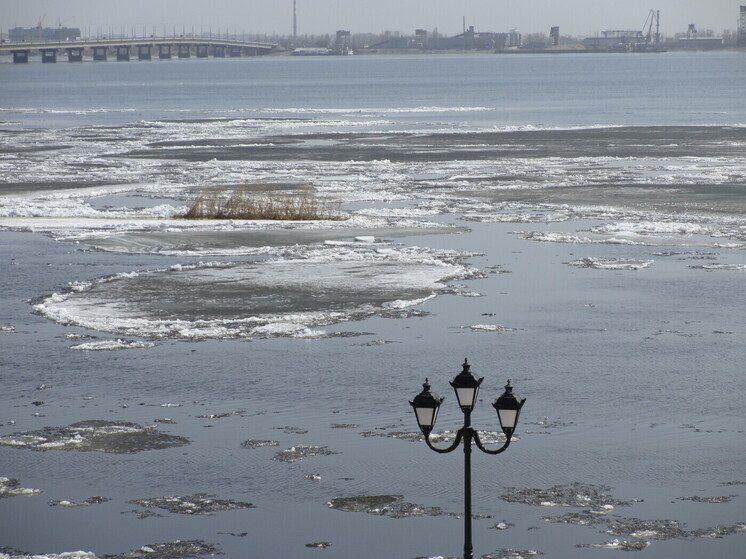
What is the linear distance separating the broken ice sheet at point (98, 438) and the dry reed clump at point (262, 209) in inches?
722

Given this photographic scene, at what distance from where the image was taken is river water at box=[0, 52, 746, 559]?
12.3 m

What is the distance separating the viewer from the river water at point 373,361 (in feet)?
40.3

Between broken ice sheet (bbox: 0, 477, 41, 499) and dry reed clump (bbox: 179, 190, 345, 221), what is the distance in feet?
66.4

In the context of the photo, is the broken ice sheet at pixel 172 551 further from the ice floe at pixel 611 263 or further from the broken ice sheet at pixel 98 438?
the ice floe at pixel 611 263

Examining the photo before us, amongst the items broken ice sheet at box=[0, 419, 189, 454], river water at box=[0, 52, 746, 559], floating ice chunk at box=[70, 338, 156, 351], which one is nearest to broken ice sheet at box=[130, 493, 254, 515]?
river water at box=[0, 52, 746, 559]

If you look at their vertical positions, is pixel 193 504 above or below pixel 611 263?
below

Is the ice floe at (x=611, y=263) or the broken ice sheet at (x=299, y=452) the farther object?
the ice floe at (x=611, y=263)

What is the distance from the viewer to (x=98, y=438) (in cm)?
1470

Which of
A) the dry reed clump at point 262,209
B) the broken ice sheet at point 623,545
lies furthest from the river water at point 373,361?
the dry reed clump at point 262,209

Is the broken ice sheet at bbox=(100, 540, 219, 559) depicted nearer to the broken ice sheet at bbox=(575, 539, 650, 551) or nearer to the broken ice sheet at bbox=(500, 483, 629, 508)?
the broken ice sheet at bbox=(500, 483, 629, 508)

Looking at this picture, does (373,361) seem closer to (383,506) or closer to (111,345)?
(111,345)

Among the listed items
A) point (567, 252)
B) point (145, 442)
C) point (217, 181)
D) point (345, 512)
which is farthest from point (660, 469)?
point (217, 181)

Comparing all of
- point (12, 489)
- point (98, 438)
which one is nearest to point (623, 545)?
point (12, 489)

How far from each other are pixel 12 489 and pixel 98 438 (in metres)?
1.75
